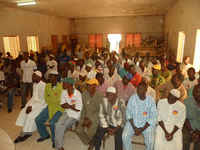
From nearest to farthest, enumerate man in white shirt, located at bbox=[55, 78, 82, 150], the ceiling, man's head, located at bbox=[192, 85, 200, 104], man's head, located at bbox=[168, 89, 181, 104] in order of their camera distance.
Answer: man's head, located at bbox=[168, 89, 181, 104], man's head, located at bbox=[192, 85, 200, 104], man in white shirt, located at bbox=[55, 78, 82, 150], the ceiling

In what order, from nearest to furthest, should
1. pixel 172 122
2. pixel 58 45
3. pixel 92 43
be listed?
Result: pixel 172 122 → pixel 58 45 → pixel 92 43

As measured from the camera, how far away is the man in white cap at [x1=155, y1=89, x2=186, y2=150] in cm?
253

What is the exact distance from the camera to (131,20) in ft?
44.9

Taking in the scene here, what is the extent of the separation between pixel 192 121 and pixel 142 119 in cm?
92

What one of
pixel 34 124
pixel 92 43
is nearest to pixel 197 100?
pixel 34 124

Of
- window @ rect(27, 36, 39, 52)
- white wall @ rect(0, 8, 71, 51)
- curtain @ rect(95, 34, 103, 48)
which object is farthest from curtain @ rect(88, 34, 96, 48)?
window @ rect(27, 36, 39, 52)

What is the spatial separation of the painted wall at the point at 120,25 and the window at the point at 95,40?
381 millimetres

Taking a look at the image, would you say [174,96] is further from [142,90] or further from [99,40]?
[99,40]

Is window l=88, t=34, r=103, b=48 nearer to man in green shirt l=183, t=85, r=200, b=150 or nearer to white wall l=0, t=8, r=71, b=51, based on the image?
white wall l=0, t=8, r=71, b=51

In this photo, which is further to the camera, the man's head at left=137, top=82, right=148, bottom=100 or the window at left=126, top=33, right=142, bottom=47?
the window at left=126, top=33, right=142, bottom=47

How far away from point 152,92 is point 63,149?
2.29 metres

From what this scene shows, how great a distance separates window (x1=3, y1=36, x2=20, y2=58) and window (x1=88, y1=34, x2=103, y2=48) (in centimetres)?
760

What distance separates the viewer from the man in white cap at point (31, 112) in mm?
3258

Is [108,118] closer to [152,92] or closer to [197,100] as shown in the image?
[152,92]
